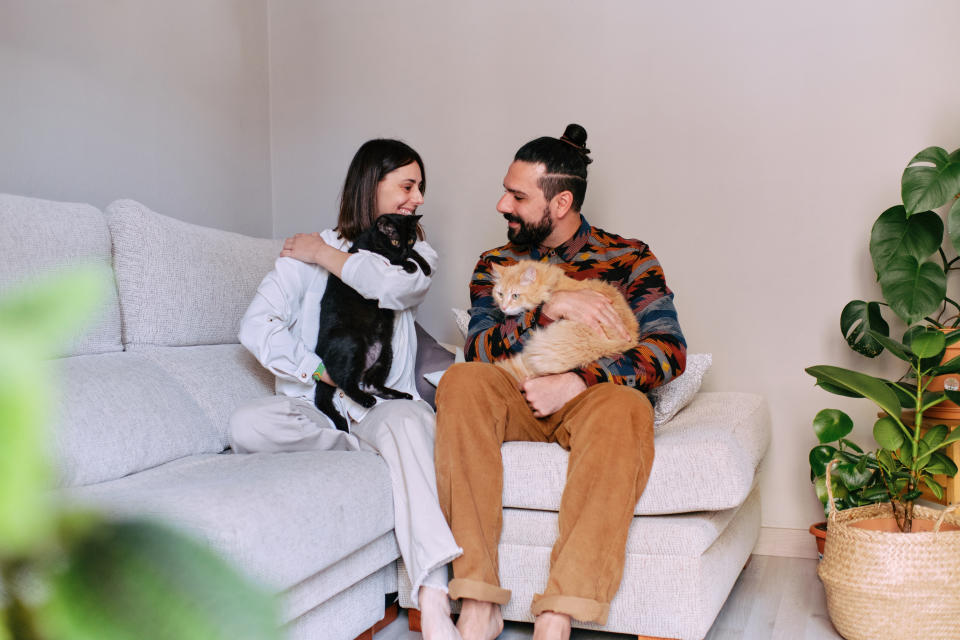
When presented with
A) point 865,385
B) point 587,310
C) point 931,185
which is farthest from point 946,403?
point 587,310

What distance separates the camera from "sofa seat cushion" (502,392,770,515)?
1.71m

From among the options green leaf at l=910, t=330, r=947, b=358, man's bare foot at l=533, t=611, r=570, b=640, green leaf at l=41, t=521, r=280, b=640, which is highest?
green leaf at l=41, t=521, r=280, b=640

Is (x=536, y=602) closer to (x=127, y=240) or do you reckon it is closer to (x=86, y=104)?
(x=127, y=240)

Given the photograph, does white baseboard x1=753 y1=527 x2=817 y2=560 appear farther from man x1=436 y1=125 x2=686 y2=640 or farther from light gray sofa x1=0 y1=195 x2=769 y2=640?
man x1=436 y1=125 x2=686 y2=640

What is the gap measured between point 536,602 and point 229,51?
8.21 feet

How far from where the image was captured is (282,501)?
1.43 meters

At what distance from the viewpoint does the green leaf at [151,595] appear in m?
0.18

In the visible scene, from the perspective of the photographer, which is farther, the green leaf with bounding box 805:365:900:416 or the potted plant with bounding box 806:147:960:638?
the green leaf with bounding box 805:365:900:416

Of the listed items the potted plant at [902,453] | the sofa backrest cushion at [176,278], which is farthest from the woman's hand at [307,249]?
the potted plant at [902,453]

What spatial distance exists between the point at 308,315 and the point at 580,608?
1.11 m

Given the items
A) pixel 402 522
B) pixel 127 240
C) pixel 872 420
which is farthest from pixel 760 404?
pixel 127 240

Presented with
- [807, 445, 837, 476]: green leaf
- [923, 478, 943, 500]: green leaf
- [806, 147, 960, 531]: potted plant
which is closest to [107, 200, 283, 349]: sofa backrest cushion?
[806, 147, 960, 531]: potted plant

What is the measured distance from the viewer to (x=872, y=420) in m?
2.54

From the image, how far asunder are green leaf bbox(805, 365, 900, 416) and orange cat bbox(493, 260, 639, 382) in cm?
49
